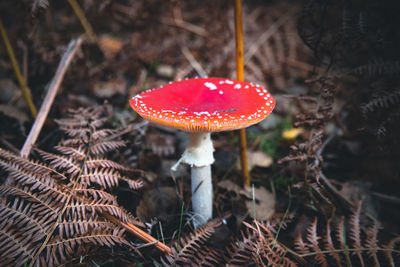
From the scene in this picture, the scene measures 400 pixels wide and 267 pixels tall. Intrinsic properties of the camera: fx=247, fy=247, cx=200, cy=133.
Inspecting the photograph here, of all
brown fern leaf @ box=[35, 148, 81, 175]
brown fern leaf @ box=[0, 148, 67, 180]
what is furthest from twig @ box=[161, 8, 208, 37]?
brown fern leaf @ box=[0, 148, 67, 180]

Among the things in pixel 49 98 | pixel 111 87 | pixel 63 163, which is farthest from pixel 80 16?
pixel 63 163

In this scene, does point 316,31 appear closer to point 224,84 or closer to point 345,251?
point 224,84

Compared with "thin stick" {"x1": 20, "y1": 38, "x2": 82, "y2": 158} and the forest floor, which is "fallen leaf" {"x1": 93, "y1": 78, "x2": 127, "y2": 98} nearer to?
the forest floor

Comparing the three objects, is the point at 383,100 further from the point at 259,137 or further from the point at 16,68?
the point at 16,68

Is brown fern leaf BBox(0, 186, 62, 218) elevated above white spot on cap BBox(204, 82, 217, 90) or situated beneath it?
situated beneath

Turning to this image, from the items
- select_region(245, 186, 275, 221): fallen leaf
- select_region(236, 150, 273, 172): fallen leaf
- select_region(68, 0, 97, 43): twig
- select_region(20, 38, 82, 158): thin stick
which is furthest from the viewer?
select_region(68, 0, 97, 43): twig
